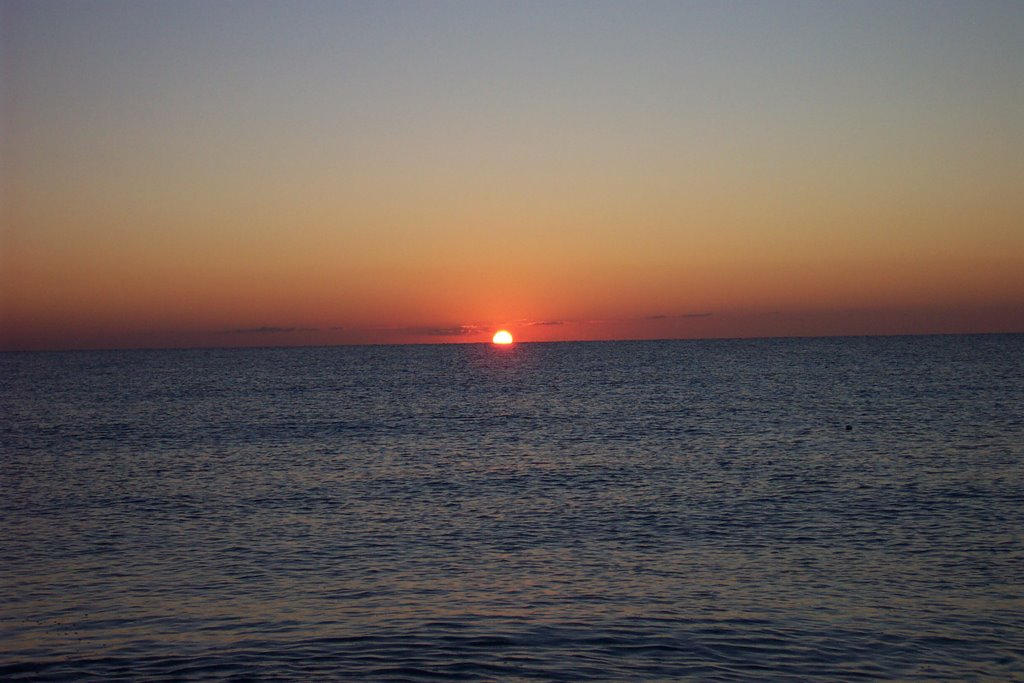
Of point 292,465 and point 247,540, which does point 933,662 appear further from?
point 292,465

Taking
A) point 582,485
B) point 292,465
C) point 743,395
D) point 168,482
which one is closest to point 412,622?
point 582,485

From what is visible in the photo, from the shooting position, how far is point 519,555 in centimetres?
2702

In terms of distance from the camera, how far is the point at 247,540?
29328 mm

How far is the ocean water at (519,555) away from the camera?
61.7 ft

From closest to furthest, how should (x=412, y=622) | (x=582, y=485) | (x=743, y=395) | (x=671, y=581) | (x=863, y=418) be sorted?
(x=412, y=622) < (x=671, y=581) < (x=582, y=485) < (x=863, y=418) < (x=743, y=395)

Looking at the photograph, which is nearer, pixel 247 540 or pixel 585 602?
pixel 585 602

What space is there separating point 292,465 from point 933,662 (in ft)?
112

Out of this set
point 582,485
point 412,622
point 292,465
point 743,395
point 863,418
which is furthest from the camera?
point 743,395

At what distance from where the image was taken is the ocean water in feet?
61.7

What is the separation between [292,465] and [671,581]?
27.2 m

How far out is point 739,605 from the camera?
21875mm

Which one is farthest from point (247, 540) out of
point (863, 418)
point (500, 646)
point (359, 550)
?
point (863, 418)

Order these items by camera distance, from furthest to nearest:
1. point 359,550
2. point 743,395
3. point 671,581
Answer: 1. point 743,395
2. point 359,550
3. point 671,581

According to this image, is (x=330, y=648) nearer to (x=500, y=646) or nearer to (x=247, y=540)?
(x=500, y=646)
